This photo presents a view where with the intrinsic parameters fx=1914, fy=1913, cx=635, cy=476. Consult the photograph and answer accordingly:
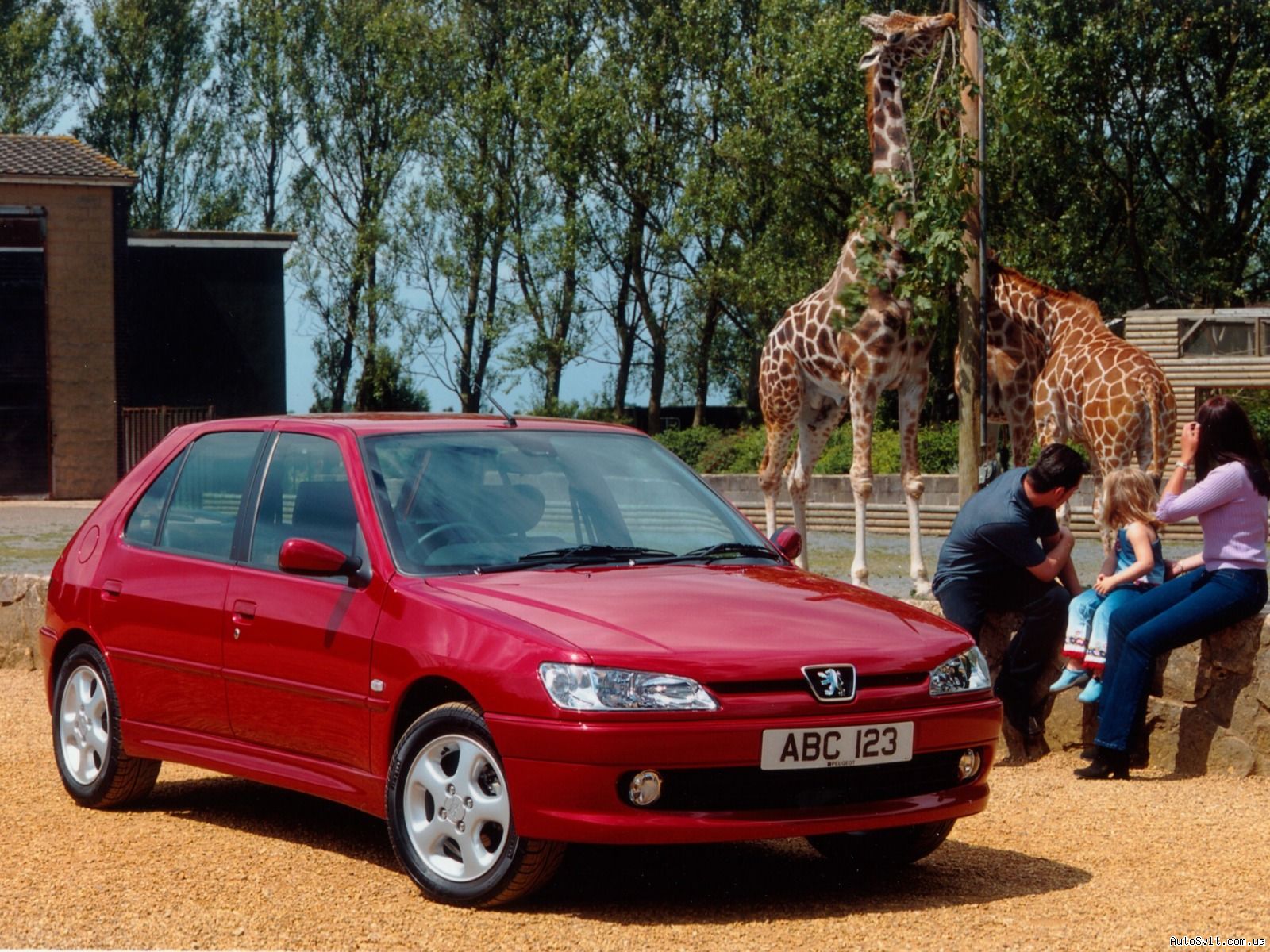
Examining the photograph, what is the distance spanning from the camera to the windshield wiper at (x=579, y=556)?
6.82m

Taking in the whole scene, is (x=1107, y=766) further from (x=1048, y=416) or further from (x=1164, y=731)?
(x=1048, y=416)

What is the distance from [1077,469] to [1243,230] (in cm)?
3423

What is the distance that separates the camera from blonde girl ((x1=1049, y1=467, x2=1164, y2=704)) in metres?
9.17

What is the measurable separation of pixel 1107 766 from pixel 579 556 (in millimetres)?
3292

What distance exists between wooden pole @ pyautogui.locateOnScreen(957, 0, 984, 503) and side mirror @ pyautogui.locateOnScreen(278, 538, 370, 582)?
703 cm

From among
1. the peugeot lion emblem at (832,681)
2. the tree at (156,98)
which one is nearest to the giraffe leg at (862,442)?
the peugeot lion emblem at (832,681)

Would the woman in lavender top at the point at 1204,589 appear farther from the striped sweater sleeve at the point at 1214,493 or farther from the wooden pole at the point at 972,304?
the wooden pole at the point at 972,304

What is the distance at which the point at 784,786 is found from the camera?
6.09 m

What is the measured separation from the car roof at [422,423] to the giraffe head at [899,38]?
22.4 ft

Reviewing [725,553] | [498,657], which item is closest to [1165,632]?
[725,553]

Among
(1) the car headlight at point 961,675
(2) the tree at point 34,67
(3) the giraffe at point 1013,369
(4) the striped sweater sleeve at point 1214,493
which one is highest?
(2) the tree at point 34,67

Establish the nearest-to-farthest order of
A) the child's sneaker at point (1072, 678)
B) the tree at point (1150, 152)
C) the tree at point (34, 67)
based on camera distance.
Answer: the child's sneaker at point (1072, 678), the tree at point (1150, 152), the tree at point (34, 67)

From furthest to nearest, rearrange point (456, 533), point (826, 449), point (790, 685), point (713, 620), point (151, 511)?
point (826, 449), point (151, 511), point (456, 533), point (713, 620), point (790, 685)

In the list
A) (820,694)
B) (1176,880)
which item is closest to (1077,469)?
(1176,880)
